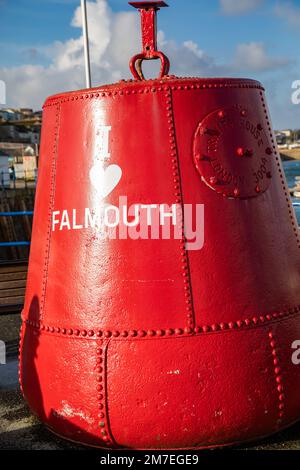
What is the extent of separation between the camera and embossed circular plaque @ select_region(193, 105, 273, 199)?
12.7 feet

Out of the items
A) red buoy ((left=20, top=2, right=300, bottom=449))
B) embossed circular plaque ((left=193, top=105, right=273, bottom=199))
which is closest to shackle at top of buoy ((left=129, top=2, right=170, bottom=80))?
red buoy ((left=20, top=2, right=300, bottom=449))

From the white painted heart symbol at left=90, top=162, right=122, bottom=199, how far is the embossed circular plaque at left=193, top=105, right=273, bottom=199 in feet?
1.90

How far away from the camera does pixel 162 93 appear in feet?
12.7

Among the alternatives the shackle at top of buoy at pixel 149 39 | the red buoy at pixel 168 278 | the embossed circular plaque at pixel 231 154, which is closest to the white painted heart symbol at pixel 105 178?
the red buoy at pixel 168 278

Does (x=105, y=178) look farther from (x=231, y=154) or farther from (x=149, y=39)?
(x=149, y=39)

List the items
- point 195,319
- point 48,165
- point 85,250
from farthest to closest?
point 48,165, point 85,250, point 195,319

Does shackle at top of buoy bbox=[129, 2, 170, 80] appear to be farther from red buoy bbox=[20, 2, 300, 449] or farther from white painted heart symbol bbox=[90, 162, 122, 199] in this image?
white painted heart symbol bbox=[90, 162, 122, 199]

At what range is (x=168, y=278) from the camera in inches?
148

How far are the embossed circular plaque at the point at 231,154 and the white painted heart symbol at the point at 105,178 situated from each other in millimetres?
580

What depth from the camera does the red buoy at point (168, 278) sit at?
374 centimetres
